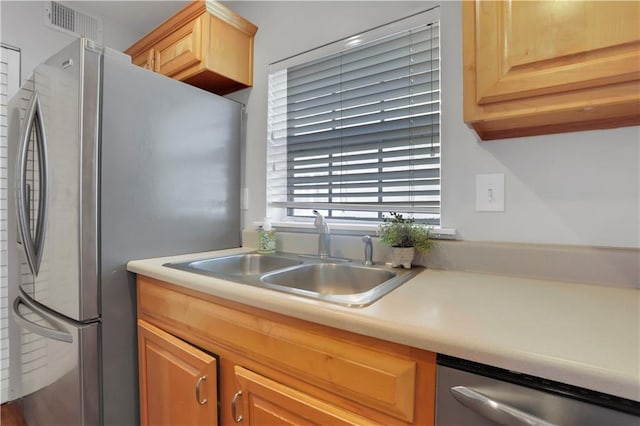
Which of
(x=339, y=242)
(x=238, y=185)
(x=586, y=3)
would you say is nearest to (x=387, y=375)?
(x=339, y=242)

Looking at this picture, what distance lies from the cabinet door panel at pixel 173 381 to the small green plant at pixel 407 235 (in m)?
0.75

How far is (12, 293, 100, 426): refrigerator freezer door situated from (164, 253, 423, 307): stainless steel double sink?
437 millimetres

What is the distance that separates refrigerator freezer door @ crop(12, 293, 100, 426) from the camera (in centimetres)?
117

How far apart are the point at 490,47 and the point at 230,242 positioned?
59.1 inches

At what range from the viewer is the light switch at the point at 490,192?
3.70 feet

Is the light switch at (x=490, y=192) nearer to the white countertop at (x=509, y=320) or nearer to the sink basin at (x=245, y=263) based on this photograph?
the white countertop at (x=509, y=320)

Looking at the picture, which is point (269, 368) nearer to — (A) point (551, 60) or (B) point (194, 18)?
(A) point (551, 60)

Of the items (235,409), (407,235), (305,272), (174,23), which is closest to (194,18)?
(174,23)

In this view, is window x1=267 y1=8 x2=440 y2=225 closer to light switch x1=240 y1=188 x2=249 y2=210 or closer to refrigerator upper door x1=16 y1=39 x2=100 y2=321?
light switch x1=240 y1=188 x2=249 y2=210

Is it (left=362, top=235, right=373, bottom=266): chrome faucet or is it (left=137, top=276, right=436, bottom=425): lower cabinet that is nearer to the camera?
(left=137, top=276, right=436, bottom=425): lower cabinet

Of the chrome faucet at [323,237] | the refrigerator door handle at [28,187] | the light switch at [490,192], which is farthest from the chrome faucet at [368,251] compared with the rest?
the refrigerator door handle at [28,187]

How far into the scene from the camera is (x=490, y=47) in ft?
2.65

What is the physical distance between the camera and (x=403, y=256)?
3.91ft

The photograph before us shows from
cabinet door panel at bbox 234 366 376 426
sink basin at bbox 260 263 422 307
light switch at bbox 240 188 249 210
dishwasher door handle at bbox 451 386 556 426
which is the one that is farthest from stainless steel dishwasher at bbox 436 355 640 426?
light switch at bbox 240 188 249 210
